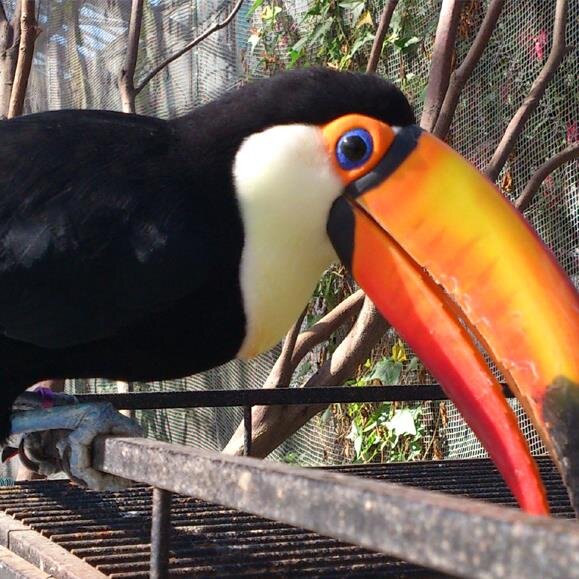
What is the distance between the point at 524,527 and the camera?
58 centimetres

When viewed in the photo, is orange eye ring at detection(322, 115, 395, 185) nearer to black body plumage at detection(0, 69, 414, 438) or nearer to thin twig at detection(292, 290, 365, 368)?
black body plumage at detection(0, 69, 414, 438)

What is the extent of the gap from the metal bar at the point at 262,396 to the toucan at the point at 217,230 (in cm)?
10

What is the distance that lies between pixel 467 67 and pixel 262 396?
1.37 meters

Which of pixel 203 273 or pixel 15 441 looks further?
pixel 15 441

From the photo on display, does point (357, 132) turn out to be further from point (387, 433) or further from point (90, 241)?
point (387, 433)

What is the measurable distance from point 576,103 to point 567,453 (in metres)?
3.08

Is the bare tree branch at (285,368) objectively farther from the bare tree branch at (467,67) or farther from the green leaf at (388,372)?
the green leaf at (388,372)

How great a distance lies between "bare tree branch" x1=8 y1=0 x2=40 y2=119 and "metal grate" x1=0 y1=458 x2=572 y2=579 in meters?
1.82

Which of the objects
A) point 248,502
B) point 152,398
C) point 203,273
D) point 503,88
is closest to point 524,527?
point 248,502

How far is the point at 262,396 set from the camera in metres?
2.44

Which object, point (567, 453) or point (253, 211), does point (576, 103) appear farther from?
point (567, 453)

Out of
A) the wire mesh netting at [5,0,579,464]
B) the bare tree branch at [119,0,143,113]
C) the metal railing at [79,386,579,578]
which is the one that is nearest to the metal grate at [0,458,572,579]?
the metal railing at [79,386,579,578]

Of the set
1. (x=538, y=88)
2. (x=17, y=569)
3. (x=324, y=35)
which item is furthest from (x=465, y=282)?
(x=324, y=35)

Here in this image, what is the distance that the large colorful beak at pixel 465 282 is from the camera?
52.7 inches
